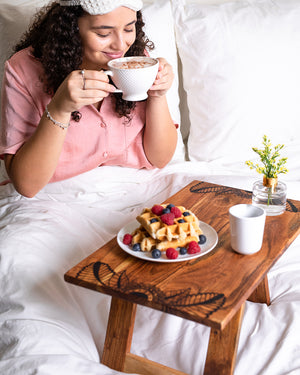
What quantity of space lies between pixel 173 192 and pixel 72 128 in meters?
0.40

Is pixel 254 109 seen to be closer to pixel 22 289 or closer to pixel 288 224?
pixel 288 224

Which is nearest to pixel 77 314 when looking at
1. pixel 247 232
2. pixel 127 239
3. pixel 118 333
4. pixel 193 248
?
pixel 118 333

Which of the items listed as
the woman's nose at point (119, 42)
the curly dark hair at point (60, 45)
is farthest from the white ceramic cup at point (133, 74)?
the curly dark hair at point (60, 45)

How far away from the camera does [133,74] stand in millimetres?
1214

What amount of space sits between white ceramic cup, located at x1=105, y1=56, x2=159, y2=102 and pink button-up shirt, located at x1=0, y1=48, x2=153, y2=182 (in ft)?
1.15

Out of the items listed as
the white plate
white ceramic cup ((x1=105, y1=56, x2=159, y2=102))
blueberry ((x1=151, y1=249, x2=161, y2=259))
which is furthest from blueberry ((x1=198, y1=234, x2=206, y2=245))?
white ceramic cup ((x1=105, y1=56, x2=159, y2=102))

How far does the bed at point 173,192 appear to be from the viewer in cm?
121

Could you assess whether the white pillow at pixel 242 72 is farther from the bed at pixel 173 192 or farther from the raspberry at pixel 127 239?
the raspberry at pixel 127 239

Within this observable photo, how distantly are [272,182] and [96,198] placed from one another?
24.1 inches

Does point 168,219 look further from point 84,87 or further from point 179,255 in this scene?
point 84,87

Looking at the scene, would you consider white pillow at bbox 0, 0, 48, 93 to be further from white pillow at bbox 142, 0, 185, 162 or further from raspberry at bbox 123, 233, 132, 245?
raspberry at bbox 123, 233, 132, 245

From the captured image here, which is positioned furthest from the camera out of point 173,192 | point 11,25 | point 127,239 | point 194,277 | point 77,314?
point 11,25

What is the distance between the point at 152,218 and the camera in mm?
1172

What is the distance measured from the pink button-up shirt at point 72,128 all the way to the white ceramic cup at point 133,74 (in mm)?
351
